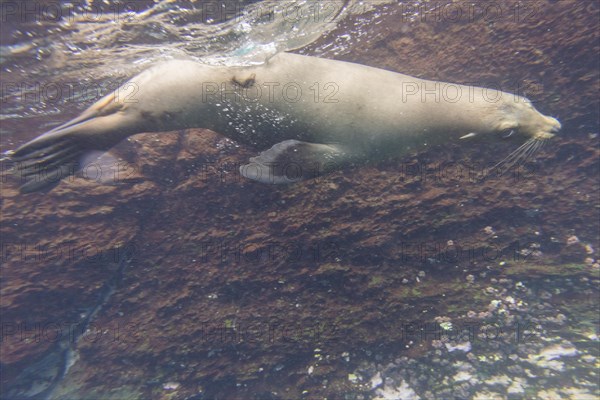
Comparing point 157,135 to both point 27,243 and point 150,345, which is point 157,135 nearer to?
point 27,243

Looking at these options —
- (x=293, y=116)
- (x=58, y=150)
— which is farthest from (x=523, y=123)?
(x=58, y=150)

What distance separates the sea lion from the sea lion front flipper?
0.01 meters

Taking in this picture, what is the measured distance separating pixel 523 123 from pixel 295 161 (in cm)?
225

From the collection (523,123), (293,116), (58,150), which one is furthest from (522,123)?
(58,150)

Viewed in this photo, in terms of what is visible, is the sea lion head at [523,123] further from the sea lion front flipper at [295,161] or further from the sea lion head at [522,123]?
the sea lion front flipper at [295,161]

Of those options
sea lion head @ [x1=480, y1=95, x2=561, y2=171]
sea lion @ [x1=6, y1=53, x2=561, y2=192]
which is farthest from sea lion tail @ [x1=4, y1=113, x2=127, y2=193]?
sea lion head @ [x1=480, y1=95, x2=561, y2=171]

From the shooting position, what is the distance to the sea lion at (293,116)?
3.03 meters

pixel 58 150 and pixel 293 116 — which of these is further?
pixel 293 116

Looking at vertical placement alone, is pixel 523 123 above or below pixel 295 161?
above

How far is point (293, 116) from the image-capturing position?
122 inches

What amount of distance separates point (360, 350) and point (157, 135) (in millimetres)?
3963

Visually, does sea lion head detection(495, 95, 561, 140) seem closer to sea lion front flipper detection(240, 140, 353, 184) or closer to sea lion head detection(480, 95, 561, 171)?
sea lion head detection(480, 95, 561, 171)

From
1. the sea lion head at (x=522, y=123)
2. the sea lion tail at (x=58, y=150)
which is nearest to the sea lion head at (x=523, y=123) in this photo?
the sea lion head at (x=522, y=123)

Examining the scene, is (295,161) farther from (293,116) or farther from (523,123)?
(523,123)
